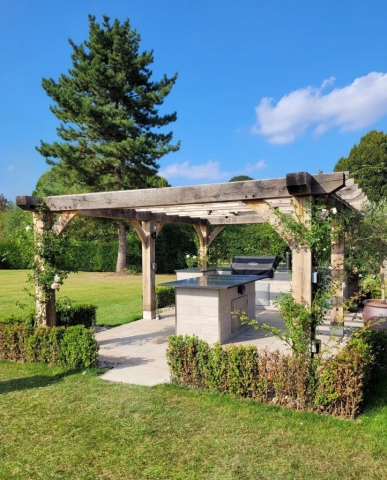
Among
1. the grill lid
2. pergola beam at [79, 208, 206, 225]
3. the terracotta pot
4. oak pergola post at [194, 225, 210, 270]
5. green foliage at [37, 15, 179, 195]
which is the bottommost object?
the terracotta pot

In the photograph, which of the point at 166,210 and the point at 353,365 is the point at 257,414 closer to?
the point at 353,365

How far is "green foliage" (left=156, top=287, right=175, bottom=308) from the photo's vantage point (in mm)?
10836

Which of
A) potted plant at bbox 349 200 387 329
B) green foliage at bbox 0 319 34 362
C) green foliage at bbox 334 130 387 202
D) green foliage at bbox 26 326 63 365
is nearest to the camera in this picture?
green foliage at bbox 26 326 63 365

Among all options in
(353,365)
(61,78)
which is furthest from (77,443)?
(61,78)

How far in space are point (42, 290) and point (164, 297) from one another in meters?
5.23

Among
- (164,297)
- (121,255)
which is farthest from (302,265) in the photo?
(121,255)

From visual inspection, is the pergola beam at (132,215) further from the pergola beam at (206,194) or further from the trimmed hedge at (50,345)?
the trimmed hedge at (50,345)

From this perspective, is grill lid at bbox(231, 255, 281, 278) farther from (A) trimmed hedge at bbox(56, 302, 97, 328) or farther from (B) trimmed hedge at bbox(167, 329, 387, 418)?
(B) trimmed hedge at bbox(167, 329, 387, 418)

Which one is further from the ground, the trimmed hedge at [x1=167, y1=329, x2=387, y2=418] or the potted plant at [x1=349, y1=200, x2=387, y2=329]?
the potted plant at [x1=349, y1=200, x2=387, y2=329]

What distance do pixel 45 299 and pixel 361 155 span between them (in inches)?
1066

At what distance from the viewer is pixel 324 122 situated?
56.2ft

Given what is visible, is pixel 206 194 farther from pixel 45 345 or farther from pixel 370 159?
pixel 370 159

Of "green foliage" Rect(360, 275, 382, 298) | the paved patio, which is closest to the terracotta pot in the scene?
the paved patio

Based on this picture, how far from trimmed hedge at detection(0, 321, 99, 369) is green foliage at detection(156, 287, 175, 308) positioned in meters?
5.09
